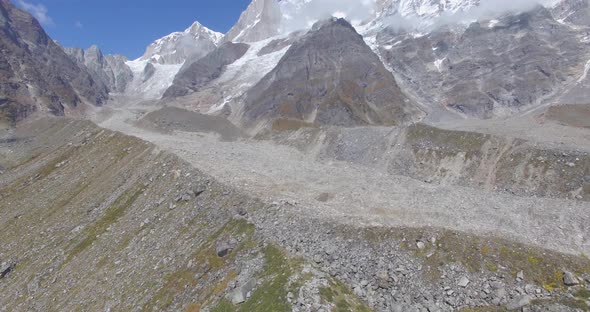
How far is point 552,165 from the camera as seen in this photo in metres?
57.2

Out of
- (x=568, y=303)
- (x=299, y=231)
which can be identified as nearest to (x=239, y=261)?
(x=299, y=231)

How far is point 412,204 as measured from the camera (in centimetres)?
4059

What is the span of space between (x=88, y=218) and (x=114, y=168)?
13.5 m

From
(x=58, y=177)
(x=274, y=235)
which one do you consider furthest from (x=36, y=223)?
(x=274, y=235)

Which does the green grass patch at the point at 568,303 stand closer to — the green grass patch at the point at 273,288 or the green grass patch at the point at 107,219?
the green grass patch at the point at 273,288

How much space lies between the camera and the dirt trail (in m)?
35.0

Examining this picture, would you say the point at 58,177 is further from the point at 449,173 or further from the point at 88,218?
the point at 449,173

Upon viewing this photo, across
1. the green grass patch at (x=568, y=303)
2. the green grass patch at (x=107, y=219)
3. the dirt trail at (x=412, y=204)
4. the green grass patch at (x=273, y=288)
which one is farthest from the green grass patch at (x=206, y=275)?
the green grass patch at (x=568, y=303)

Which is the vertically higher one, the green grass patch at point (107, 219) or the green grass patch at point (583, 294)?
the green grass patch at point (107, 219)

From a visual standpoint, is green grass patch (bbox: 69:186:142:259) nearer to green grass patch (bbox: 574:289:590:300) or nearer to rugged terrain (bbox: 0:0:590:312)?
rugged terrain (bbox: 0:0:590:312)

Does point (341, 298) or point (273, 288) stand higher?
point (273, 288)

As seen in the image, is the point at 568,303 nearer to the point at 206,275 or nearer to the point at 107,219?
the point at 206,275

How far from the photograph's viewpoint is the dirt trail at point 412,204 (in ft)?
115

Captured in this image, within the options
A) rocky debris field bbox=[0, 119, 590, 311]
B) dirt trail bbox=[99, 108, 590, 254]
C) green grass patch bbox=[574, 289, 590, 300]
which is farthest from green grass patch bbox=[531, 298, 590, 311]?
dirt trail bbox=[99, 108, 590, 254]
